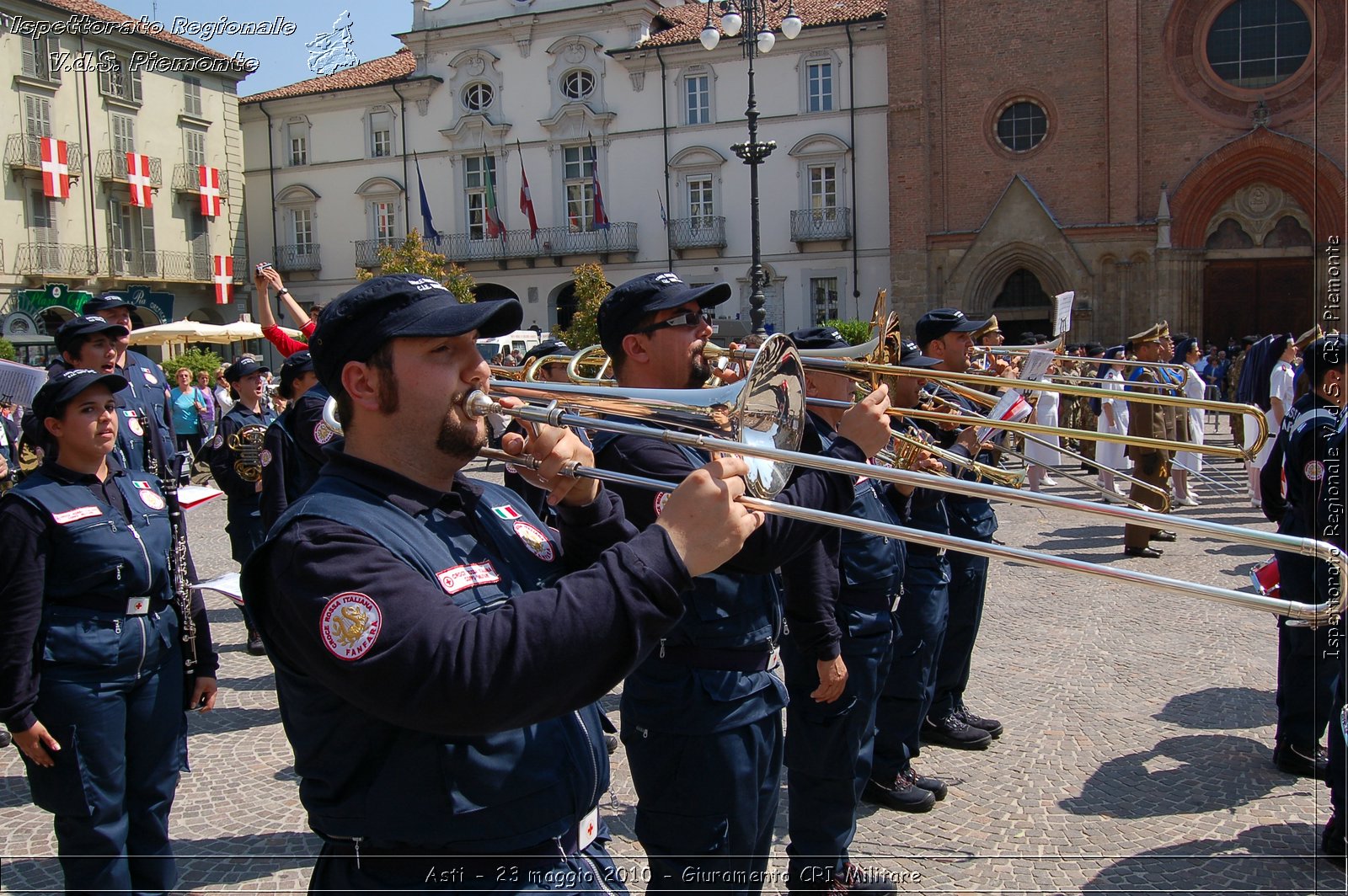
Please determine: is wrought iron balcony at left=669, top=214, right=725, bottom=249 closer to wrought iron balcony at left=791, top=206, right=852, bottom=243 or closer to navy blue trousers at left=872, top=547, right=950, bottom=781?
wrought iron balcony at left=791, top=206, right=852, bottom=243

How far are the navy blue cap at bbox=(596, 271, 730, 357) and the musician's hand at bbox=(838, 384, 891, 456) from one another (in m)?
0.76

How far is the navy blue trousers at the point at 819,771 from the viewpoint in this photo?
12.7 ft

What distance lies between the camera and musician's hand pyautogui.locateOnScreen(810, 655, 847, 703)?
3768mm

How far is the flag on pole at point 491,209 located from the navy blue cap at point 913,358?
3132cm

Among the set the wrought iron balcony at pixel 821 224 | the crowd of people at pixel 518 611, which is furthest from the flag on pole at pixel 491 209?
the crowd of people at pixel 518 611

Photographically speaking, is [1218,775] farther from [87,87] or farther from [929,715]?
[87,87]

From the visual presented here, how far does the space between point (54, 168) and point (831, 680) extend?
1343 inches

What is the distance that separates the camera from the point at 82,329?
533cm

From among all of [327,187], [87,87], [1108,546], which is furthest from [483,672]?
[327,187]

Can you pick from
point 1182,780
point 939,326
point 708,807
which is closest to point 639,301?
point 708,807

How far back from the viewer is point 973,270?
3025cm

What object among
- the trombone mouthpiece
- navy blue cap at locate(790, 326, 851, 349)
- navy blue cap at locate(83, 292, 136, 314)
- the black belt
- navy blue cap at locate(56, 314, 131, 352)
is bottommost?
the black belt

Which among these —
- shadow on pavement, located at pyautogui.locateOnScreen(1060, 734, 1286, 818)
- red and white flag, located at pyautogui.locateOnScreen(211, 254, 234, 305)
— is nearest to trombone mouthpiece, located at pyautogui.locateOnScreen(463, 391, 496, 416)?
shadow on pavement, located at pyautogui.locateOnScreen(1060, 734, 1286, 818)

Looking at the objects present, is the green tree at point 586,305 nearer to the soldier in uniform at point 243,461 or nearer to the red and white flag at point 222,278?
the red and white flag at point 222,278
